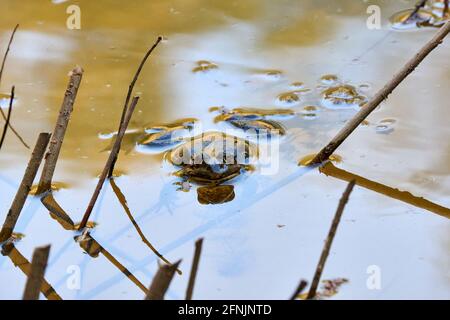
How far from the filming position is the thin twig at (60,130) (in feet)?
6.42

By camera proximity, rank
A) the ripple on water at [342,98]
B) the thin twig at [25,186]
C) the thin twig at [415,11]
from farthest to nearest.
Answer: the thin twig at [415,11] < the ripple on water at [342,98] < the thin twig at [25,186]

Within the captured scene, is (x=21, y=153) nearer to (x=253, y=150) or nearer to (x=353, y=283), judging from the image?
(x=253, y=150)

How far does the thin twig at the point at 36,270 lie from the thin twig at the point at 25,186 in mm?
554

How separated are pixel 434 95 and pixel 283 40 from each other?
666mm

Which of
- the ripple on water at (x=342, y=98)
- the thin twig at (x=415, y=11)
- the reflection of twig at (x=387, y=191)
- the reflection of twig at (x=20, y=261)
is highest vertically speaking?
the thin twig at (x=415, y=11)

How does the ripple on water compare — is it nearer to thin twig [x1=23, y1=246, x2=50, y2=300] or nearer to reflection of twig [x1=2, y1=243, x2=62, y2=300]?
reflection of twig [x1=2, y1=243, x2=62, y2=300]

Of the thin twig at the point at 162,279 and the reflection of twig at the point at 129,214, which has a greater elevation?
the thin twig at the point at 162,279

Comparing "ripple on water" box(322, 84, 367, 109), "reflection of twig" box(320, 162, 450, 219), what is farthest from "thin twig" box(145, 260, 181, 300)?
"ripple on water" box(322, 84, 367, 109)

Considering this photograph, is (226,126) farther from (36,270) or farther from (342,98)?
(36,270)

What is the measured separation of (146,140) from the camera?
2.35 metres

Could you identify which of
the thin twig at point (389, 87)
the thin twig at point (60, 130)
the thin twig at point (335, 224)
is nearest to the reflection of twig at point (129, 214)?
the thin twig at point (60, 130)

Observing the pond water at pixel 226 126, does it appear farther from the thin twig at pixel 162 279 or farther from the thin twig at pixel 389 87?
→ the thin twig at pixel 162 279

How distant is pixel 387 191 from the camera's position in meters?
2.12
